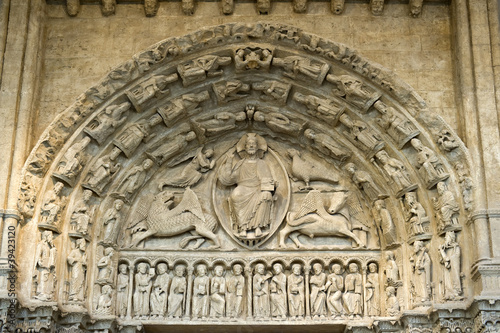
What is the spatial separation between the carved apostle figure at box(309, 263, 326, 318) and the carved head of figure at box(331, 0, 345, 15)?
330cm

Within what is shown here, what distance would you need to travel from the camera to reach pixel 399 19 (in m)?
10.7

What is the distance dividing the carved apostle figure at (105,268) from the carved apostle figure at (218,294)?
4.24 ft

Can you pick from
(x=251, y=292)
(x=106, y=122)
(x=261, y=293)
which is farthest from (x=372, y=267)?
(x=106, y=122)

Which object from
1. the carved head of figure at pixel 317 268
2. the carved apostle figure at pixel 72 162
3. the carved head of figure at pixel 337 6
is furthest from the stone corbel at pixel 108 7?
the carved head of figure at pixel 317 268

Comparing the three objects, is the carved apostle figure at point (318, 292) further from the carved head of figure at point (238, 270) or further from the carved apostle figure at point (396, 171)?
the carved apostle figure at point (396, 171)

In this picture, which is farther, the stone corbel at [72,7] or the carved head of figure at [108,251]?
the stone corbel at [72,7]

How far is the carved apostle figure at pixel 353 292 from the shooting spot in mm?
10094

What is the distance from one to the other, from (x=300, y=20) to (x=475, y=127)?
264 cm

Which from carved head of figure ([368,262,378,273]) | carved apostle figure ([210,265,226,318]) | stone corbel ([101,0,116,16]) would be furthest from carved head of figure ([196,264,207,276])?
stone corbel ([101,0,116,16])

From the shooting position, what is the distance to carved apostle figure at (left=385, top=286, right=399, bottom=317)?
9.84 m

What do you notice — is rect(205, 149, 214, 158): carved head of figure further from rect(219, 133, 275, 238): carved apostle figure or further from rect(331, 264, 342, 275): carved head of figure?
rect(331, 264, 342, 275): carved head of figure

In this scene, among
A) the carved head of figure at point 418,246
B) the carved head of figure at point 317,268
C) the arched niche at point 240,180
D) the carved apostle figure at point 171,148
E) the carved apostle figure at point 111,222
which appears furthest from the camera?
the carved apostle figure at point 171,148

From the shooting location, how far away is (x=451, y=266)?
9.35 meters

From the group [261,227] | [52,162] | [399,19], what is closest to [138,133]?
[52,162]
